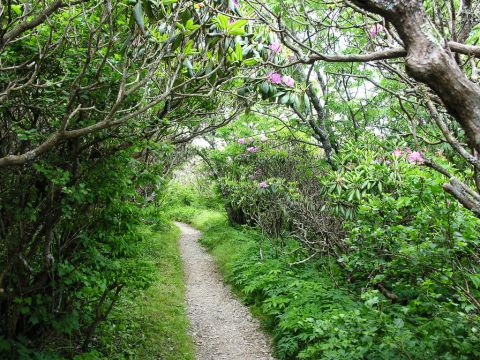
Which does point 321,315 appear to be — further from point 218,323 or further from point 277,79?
point 277,79

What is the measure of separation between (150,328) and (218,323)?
4.89ft

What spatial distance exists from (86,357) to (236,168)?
30.0 ft

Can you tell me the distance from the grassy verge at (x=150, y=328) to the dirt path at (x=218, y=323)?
27 cm

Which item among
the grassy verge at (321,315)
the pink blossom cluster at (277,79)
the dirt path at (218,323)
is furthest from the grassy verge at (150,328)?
the pink blossom cluster at (277,79)

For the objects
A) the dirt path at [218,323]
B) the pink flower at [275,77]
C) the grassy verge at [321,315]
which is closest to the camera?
the grassy verge at [321,315]

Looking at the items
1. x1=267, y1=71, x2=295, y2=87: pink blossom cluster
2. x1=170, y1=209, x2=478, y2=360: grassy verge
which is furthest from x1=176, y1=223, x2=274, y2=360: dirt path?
x1=267, y1=71, x2=295, y2=87: pink blossom cluster

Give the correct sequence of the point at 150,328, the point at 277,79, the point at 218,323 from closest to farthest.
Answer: the point at 277,79, the point at 150,328, the point at 218,323

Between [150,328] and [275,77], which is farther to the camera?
[150,328]

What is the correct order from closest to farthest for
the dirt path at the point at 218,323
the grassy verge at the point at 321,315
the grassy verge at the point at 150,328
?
the grassy verge at the point at 321,315 < the grassy verge at the point at 150,328 < the dirt path at the point at 218,323

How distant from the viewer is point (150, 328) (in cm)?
605

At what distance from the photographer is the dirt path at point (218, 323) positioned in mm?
5930

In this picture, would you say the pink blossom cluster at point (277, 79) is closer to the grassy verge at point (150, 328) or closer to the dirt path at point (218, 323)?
the grassy verge at point (150, 328)

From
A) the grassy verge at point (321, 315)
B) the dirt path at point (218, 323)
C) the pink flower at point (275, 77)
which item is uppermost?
the pink flower at point (275, 77)

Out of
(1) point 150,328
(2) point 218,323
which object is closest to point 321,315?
(2) point 218,323
